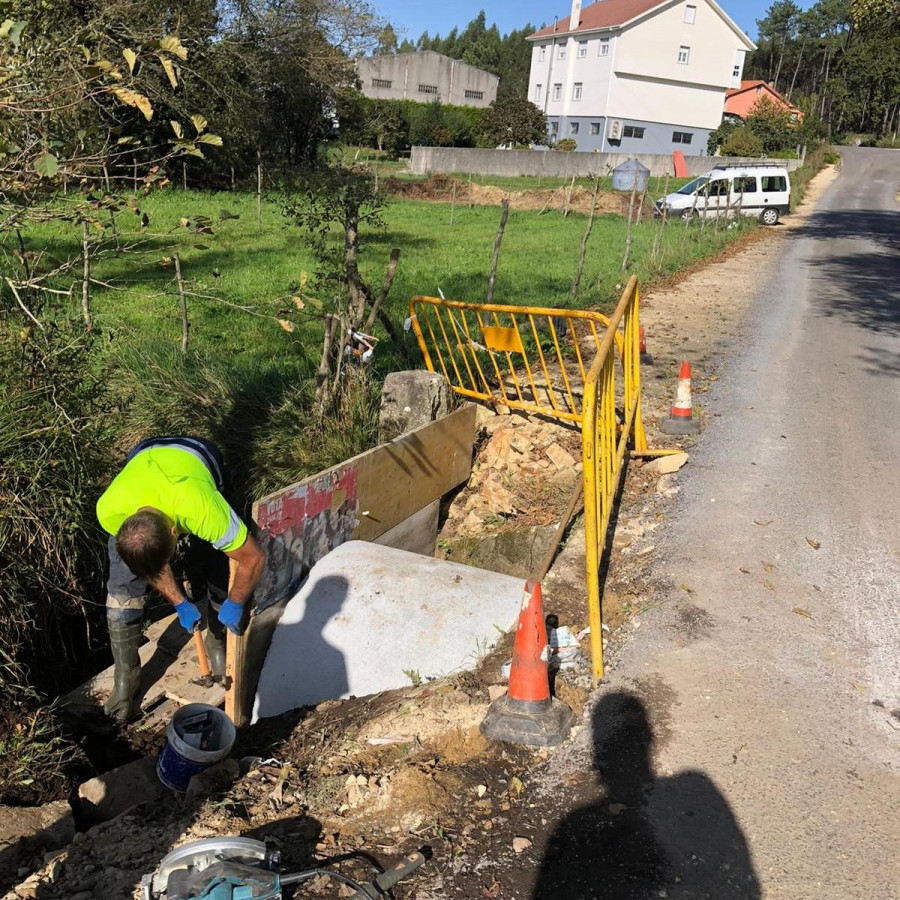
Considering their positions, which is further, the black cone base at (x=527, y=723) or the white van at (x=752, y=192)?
the white van at (x=752, y=192)

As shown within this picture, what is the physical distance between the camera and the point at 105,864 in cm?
298

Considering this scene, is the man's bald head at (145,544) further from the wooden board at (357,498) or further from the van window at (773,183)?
the van window at (773,183)

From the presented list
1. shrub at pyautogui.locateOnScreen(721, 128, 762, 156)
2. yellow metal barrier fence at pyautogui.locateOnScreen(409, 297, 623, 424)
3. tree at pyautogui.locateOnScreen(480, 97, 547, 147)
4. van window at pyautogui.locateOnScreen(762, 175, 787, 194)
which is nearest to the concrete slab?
yellow metal barrier fence at pyautogui.locateOnScreen(409, 297, 623, 424)

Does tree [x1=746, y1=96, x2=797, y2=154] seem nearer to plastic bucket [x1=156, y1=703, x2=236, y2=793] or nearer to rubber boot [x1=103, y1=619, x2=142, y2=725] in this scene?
rubber boot [x1=103, y1=619, x2=142, y2=725]

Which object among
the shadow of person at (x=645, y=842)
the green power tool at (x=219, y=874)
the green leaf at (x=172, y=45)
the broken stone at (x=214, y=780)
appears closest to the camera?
the green power tool at (x=219, y=874)

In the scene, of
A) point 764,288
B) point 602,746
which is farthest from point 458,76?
point 602,746

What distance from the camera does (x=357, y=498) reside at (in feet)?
17.5

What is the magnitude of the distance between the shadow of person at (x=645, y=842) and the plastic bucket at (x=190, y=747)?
4.69 ft

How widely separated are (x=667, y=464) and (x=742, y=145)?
44814 mm

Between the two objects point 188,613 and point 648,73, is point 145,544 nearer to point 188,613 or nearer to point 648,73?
point 188,613

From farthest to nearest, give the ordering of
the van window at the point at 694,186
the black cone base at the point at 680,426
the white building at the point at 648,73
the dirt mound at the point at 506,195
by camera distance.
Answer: the white building at the point at 648,73 < the dirt mound at the point at 506,195 < the van window at the point at 694,186 < the black cone base at the point at 680,426

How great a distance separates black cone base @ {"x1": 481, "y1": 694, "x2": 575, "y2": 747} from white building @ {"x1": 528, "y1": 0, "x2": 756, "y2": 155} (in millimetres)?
52720

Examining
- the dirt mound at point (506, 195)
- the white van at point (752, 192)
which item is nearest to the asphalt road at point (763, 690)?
the white van at point (752, 192)

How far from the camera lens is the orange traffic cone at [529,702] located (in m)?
3.58
